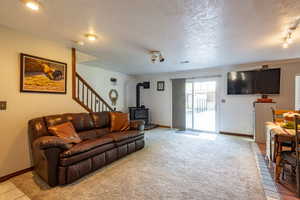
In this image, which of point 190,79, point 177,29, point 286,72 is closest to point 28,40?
point 177,29

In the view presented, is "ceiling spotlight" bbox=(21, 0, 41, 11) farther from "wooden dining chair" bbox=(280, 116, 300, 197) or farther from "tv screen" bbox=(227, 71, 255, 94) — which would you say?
"tv screen" bbox=(227, 71, 255, 94)

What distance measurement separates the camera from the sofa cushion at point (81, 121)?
2898mm

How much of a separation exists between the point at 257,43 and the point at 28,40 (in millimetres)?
4295

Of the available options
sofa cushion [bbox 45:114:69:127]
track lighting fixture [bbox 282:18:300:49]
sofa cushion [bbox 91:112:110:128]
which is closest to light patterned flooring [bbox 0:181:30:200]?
sofa cushion [bbox 45:114:69:127]

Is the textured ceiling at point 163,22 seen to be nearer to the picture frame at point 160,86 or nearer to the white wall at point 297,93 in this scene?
the white wall at point 297,93

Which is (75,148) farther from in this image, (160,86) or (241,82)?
(241,82)

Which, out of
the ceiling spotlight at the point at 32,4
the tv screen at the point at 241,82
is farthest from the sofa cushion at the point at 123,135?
the tv screen at the point at 241,82

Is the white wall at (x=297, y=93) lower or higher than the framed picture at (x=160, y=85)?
lower

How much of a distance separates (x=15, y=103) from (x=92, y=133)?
137 centimetres

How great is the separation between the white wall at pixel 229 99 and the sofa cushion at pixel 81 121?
3.68 m

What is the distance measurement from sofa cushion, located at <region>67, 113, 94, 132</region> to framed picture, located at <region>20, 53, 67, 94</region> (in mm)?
606

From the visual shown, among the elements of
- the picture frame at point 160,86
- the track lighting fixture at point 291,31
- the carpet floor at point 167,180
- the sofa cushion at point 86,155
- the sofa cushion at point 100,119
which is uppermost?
the track lighting fixture at point 291,31

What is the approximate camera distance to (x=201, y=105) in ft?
18.4

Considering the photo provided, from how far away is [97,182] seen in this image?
2.16 meters
